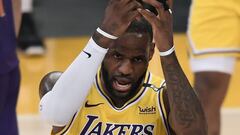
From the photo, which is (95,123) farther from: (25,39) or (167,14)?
(25,39)

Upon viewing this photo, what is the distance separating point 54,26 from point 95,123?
4.17 meters

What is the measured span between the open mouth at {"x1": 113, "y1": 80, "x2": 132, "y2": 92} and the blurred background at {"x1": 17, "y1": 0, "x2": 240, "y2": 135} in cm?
130

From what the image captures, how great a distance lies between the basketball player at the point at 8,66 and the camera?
313 centimetres

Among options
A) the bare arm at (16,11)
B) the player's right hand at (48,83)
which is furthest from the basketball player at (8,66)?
the player's right hand at (48,83)

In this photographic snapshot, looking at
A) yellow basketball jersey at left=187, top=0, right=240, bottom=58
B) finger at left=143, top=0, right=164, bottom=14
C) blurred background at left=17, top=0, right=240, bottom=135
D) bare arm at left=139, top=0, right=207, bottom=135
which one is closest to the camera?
finger at left=143, top=0, right=164, bottom=14

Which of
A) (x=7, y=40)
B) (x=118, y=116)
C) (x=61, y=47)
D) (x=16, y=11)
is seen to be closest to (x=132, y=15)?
(x=118, y=116)

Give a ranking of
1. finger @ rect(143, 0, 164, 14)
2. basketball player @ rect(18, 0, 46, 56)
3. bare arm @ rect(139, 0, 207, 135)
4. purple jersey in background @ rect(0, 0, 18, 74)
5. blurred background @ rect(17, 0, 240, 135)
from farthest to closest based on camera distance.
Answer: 1. basketball player @ rect(18, 0, 46, 56)
2. blurred background @ rect(17, 0, 240, 135)
3. purple jersey in background @ rect(0, 0, 18, 74)
4. bare arm @ rect(139, 0, 207, 135)
5. finger @ rect(143, 0, 164, 14)

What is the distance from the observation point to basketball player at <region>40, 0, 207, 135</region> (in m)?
2.31

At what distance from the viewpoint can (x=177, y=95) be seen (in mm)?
2416

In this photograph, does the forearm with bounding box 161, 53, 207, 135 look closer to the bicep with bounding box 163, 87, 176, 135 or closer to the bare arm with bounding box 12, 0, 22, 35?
the bicep with bounding box 163, 87, 176, 135

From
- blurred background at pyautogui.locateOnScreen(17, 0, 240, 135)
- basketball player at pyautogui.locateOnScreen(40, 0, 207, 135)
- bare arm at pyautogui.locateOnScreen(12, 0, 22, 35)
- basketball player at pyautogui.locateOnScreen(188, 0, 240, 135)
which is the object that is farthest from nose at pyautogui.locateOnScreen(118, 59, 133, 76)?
blurred background at pyautogui.locateOnScreen(17, 0, 240, 135)

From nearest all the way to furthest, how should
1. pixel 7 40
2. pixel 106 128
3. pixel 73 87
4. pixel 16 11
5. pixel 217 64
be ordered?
pixel 73 87, pixel 106 128, pixel 7 40, pixel 16 11, pixel 217 64

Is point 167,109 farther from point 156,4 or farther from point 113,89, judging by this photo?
point 156,4

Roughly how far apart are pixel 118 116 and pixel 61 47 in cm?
363
